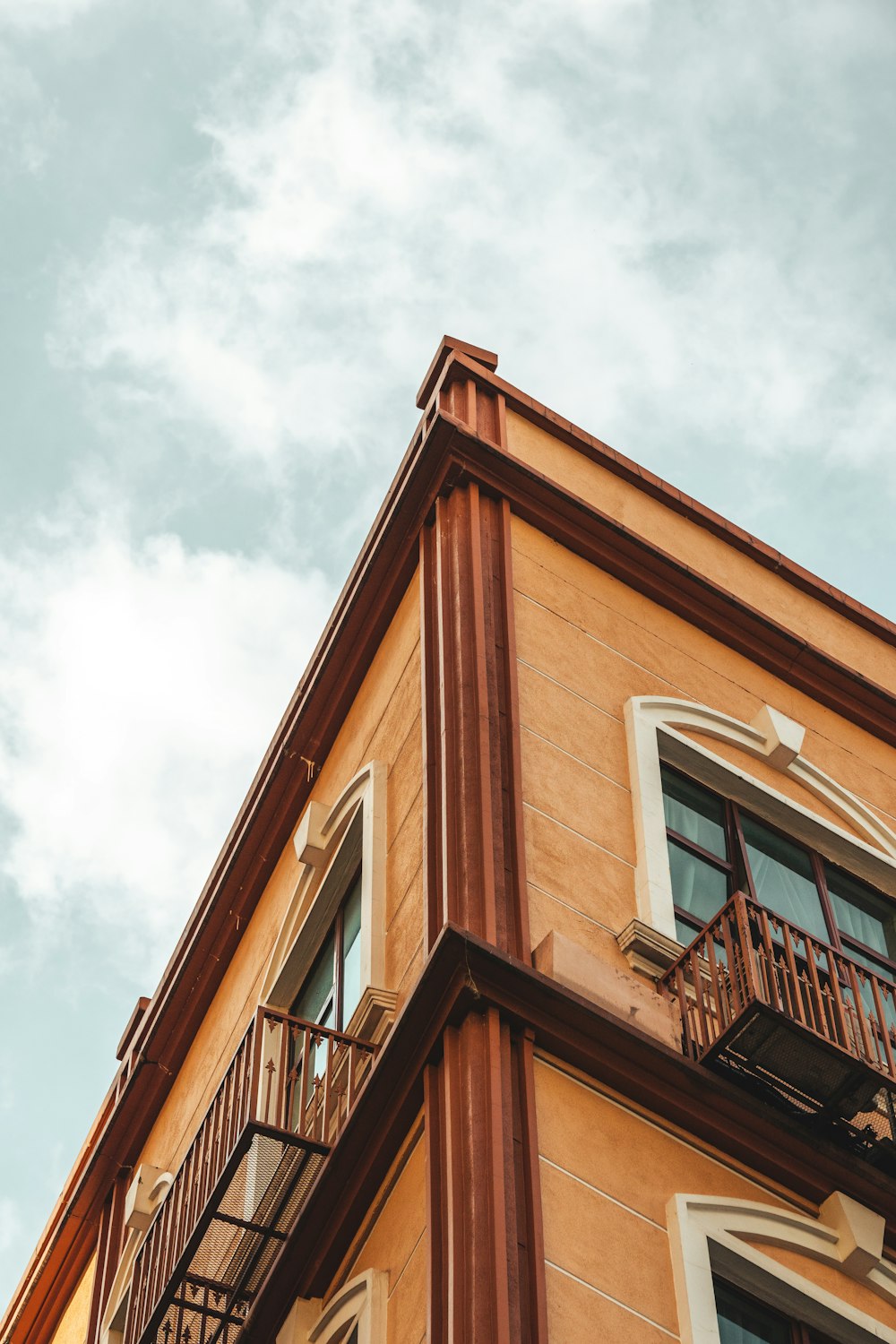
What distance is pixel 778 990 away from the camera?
1182 centimetres

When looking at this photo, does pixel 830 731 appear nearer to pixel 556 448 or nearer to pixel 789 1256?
pixel 556 448

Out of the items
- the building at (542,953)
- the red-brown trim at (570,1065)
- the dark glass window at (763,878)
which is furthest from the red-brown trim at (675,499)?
the red-brown trim at (570,1065)

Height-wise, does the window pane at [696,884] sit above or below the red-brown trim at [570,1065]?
above

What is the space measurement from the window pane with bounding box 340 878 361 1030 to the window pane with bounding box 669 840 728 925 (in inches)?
91.4

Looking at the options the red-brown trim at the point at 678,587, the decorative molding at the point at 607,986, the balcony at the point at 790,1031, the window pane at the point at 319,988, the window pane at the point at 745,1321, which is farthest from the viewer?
the red-brown trim at the point at 678,587

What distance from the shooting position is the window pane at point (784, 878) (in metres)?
14.7

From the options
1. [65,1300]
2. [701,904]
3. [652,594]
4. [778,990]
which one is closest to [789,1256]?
[778,990]

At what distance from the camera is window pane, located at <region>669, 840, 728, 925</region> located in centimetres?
1382

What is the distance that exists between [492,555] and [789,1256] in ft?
19.8

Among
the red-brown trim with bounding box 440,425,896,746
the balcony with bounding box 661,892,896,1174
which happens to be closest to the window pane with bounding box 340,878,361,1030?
the balcony with bounding box 661,892,896,1174

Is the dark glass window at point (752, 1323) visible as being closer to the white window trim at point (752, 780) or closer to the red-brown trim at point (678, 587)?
the white window trim at point (752, 780)

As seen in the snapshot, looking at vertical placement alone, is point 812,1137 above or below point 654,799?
below

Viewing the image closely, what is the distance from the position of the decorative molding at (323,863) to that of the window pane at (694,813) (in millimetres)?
2092

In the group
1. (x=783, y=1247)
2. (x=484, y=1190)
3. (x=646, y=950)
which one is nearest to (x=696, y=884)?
(x=646, y=950)
